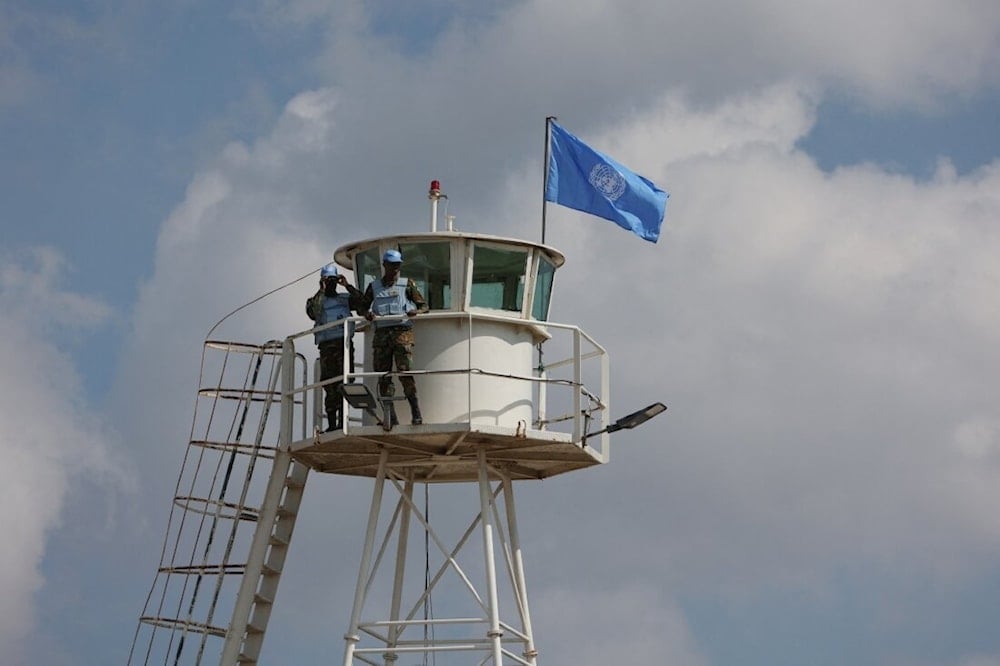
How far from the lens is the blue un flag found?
51.1m

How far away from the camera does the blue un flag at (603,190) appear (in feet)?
168

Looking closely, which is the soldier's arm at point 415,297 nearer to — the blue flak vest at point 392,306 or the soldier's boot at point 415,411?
the blue flak vest at point 392,306

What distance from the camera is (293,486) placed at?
48750 mm

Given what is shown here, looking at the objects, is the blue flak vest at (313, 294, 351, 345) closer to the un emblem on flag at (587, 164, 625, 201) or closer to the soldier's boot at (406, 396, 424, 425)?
the soldier's boot at (406, 396, 424, 425)

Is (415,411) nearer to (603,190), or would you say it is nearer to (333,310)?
(333,310)

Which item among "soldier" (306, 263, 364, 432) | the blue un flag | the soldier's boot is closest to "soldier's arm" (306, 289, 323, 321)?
"soldier" (306, 263, 364, 432)

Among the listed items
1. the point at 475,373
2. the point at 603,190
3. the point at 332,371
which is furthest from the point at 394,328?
the point at 603,190

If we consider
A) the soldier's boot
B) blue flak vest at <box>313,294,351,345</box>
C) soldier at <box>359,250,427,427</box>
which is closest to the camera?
the soldier's boot

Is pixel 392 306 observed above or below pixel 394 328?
above

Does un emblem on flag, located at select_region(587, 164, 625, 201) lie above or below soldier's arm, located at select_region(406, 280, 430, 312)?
above

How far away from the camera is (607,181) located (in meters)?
51.2

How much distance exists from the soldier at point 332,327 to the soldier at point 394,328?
0.64m

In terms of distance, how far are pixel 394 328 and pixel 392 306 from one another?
45 centimetres

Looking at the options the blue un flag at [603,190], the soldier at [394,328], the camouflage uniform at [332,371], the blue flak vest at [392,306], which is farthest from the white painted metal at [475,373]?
the blue un flag at [603,190]
